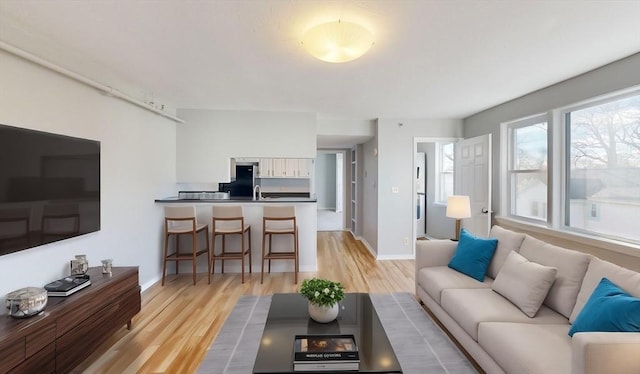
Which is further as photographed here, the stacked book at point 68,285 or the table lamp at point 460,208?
the table lamp at point 460,208

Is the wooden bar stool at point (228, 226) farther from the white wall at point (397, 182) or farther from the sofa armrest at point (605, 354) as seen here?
the sofa armrest at point (605, 354)

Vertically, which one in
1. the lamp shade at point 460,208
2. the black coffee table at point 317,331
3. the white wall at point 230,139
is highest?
the white wall at point 230,139

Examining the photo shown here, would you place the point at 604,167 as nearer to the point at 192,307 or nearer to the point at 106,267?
the point at 192,307

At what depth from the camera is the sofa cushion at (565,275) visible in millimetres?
2082

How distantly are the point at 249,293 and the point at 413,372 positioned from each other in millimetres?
2169

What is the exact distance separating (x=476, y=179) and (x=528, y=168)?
0.70 meters

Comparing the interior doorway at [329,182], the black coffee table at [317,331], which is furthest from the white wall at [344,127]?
the interior doorway at [329,182]

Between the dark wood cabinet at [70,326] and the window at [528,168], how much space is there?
4712 mm

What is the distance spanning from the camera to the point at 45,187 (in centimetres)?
227

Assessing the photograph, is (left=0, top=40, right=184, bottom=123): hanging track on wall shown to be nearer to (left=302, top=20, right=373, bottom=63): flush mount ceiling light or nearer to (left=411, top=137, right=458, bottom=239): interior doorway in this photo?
(left=302, top=20, right=373, bottom=63): flush mount ceiling light

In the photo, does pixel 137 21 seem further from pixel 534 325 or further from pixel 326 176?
pixel 326 176

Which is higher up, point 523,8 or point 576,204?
point 523,8

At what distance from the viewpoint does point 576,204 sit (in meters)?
3.40

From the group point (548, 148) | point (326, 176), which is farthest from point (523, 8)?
point (326, 176)
